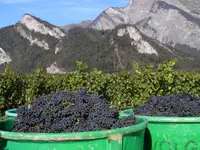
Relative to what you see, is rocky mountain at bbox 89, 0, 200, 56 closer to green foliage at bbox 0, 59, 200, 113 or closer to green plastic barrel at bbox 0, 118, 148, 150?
green foliage at bbox 0, 59, 200, 113

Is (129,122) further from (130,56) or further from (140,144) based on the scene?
(130,56)

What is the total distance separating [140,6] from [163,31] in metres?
26.8

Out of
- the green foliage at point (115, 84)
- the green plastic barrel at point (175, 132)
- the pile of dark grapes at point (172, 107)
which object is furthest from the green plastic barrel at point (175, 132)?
the green foliage at point (115, 84)

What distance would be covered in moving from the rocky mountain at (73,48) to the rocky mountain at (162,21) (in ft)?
122

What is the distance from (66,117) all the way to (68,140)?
1.80ft

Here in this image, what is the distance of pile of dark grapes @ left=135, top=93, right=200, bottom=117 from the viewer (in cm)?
471

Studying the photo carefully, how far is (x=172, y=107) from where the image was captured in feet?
16.1

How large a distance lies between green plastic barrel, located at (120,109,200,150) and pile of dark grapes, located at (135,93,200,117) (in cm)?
30

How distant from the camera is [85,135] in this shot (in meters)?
3.35

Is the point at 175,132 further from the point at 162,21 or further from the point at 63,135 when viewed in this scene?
the point at 162,21

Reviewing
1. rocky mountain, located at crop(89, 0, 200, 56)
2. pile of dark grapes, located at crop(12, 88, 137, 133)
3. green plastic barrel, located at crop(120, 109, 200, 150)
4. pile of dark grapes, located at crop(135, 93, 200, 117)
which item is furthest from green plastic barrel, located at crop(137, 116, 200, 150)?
rocky mountain, located at crop(89, 0, 200, 56)

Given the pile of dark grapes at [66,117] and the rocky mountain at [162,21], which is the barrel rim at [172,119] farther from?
the rocky mountain at [162,21]

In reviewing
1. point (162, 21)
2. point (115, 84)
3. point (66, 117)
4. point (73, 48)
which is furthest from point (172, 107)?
point (162, 21)

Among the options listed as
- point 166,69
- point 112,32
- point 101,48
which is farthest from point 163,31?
point 166,69
